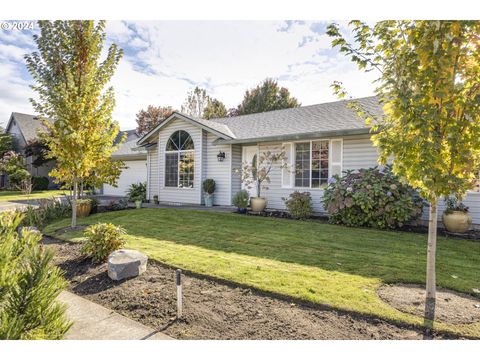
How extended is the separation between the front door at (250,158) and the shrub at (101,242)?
665 centimetres

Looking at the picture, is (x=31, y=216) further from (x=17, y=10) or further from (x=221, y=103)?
(x=221, y=103)

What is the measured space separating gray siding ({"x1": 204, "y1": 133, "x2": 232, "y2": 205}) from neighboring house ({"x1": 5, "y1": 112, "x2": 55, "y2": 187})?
19147mm

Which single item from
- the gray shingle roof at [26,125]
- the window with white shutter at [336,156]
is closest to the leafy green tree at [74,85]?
the window with white shutter at [336,156]

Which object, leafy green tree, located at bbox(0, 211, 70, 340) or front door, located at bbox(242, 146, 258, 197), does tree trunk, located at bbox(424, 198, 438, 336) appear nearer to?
leafy green tree, located at bbox(0, 211, 70, 340)

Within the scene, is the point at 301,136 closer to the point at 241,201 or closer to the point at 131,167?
the point at 241,201

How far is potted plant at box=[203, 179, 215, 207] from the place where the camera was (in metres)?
11.4

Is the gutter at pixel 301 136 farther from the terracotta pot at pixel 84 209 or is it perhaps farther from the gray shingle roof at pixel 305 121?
the terracotta pot at pixel 84 209

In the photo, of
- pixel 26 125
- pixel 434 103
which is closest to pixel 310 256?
pixel 434 103

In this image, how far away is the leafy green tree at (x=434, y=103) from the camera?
2.74 m

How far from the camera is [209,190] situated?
11438 millimetres

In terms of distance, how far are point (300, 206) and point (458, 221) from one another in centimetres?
392

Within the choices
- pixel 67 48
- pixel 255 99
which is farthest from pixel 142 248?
pixel 255 99

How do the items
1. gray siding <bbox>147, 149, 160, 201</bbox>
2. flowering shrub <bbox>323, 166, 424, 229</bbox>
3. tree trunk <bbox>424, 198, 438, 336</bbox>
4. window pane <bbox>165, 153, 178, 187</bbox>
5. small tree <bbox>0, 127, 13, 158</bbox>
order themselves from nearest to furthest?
tree trunk <bbox>424, 198, 438, 336</bbox>, flowering shrub <bbox>323, 166, 424, 229</bbox>, window pane <bbox>165, 153, 178, 187</bbox>, gray siding <bbox>147, 149, 160, 201</bbox>, small tree <bbox>0, 127, 13, 158</bbox>

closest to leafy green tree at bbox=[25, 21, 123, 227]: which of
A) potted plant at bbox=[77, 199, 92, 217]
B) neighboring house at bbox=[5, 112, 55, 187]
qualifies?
potted plant at bbox=[77, 199, 92, 217]
